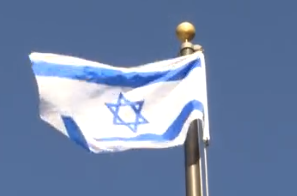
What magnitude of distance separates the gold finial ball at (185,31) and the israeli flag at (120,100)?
24 centimetres

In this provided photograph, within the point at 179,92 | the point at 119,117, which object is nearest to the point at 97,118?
the point at 119,117

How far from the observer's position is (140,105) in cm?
1052

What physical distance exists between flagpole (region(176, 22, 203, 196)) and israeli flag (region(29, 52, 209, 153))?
9 centimetres

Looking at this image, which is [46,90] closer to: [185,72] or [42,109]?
[42,109]

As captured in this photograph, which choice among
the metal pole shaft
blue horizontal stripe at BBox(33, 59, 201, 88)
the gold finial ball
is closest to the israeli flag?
blue horizontal stripe at BBox(33, 59, 201, 88)

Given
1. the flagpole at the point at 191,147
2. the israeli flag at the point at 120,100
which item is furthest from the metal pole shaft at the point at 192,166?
the israeli flag at the point at 120,100

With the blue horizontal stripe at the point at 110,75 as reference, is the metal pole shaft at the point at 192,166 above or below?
below

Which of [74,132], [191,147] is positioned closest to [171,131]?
[191,147]

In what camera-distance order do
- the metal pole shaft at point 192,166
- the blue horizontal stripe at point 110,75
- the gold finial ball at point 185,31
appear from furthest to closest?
1. the blue horizontal stripe at point 110,75
2. the gold finial ball at point 185,31
3. the metal pole shaft at point 192,166

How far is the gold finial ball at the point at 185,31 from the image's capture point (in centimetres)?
1023

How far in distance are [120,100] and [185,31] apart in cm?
107

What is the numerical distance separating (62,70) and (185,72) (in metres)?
1.36

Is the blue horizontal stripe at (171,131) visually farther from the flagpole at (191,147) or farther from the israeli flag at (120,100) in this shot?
the flagpole at (191,147)

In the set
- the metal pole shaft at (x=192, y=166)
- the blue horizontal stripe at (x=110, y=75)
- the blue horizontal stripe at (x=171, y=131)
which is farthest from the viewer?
the blue horizontal stripe at (x=110, y=75)
